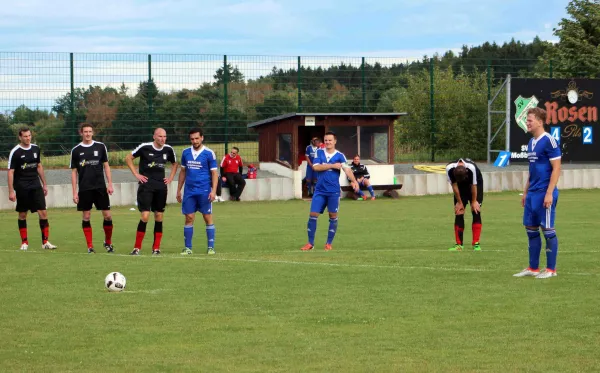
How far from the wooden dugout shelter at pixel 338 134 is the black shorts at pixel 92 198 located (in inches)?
681

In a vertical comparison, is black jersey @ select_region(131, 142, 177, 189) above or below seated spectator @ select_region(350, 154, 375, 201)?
above

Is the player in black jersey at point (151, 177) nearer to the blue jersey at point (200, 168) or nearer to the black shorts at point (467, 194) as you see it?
the blue jersey at point (200, 168)

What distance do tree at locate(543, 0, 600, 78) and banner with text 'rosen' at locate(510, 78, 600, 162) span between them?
5.47 metres

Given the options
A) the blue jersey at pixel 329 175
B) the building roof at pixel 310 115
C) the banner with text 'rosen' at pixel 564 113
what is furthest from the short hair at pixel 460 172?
the banner with text 'rosen' at pixel 564 113

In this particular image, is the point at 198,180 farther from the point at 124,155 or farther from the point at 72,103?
the point at 124,155

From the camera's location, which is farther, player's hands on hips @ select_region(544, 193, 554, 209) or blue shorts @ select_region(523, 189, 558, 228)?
blue shorts @ select_region(523, 189, 558, 228)

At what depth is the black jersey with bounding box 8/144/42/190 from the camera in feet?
57.0

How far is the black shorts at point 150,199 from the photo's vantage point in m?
16.1

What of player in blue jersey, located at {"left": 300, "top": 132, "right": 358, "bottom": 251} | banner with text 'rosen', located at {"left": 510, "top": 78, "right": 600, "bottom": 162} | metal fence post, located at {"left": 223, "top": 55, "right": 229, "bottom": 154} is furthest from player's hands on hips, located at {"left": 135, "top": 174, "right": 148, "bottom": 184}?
banner with text 'rosen', located at {"left": 510, "top": 78, "right": 600, "bottom": 162}

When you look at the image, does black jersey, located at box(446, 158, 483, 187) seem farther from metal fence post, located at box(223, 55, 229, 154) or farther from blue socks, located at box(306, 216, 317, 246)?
metal fence post, located at box(223, 55, 229, 154)

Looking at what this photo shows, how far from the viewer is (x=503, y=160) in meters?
37.3

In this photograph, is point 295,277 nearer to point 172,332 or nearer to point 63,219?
point 172,332

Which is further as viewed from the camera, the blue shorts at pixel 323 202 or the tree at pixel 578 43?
the tree at pixel 578 43

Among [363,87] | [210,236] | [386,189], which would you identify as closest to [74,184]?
[210,236]
